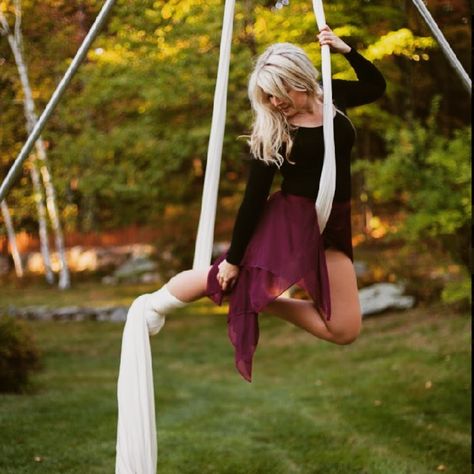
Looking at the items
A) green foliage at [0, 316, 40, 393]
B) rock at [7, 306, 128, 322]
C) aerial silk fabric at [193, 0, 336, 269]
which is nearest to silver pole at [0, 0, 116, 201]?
aerial silk fabric at [193, 0, 336, 269]

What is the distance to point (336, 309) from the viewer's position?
2.76 m

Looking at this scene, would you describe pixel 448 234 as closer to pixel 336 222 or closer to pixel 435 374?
pixel 435 374

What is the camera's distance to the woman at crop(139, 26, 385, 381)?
2.58m

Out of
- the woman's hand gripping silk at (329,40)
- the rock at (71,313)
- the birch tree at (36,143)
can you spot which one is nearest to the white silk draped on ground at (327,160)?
the woman's hand gripping silk at (329,40)

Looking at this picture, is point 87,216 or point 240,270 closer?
point 240,270

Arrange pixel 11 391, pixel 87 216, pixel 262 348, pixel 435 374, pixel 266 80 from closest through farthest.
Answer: pixel 266 80 → pixel 11 391 → pixel 435 374 → pixel 262 348 → pixel 87 216

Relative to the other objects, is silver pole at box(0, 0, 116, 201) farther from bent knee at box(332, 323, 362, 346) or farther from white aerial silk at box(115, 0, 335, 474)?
bent knee at box(332, 323, 362, 346)

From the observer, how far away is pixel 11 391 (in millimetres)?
5844

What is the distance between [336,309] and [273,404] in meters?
3.52

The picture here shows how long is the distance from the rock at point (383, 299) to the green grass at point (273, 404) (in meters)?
0.29

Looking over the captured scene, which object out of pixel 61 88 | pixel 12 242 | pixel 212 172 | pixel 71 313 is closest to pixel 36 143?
pixel 71 313

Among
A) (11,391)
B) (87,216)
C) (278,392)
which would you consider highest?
(11,391)

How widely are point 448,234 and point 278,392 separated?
2125mm

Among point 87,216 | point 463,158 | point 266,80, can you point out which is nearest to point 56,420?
point 266,80
